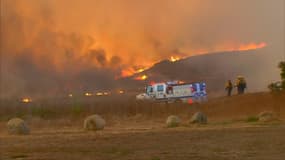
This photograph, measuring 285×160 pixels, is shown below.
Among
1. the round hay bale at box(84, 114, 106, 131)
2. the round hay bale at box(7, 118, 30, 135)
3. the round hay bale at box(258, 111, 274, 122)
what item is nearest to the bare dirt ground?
the round hay bale at box(7, 118, 30, 135)

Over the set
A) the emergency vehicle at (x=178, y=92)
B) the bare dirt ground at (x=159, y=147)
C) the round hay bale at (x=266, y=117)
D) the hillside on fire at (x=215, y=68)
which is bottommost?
the bare dirt ground at (x=159, y=147)

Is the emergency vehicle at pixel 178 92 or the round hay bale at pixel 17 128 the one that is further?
the emergency vehicle at pixel 178 92

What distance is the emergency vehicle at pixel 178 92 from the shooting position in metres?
58.7

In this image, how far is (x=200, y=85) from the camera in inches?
2320

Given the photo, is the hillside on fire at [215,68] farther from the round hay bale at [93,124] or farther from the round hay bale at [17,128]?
the round hay bale at [17,128]

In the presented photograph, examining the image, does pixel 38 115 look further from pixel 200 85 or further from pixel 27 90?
pixel 27 90

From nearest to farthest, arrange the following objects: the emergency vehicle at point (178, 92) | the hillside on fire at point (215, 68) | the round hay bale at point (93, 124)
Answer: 1. the round hay bale at point (93, 124)
2. the emergency vehicle at point (178, 92)
3. the hillside on fire at point (215, 68)

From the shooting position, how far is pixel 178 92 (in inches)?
2373

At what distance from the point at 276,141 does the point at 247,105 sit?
24.8 metres

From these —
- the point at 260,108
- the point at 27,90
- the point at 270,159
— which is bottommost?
the point at 270,159

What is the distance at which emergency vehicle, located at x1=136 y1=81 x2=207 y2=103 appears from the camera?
2311 inches

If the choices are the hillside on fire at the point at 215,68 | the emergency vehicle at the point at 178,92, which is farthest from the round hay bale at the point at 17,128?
the hillside on fire at the point at 215,68

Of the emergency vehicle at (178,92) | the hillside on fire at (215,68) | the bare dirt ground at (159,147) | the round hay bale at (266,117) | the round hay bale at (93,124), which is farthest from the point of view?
the hillside on fire at (215,68)

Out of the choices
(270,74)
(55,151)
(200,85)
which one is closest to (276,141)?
(55,151)
